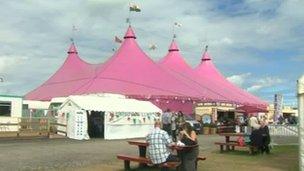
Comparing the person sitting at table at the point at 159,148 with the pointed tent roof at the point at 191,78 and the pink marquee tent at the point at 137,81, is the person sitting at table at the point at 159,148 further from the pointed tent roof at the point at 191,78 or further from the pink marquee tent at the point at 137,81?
the pointed tent roof at the point at 191,78

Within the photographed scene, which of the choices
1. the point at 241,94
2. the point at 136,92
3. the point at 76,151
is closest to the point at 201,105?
the point at 136,92

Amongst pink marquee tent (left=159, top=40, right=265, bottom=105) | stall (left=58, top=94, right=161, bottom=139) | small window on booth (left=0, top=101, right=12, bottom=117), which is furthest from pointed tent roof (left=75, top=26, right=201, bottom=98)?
small window on booth (left=0, top=101, right=12, bottom=117)

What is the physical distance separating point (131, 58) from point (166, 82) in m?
3.96

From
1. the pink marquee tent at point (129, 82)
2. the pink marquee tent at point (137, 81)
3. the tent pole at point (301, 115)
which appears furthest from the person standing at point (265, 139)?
the pink marquee tent at point (129, 82)

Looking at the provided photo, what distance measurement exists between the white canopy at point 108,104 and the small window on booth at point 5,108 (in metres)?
3.81

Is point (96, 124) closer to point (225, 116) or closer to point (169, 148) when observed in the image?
point (225, 116)

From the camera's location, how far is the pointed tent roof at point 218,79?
167ft

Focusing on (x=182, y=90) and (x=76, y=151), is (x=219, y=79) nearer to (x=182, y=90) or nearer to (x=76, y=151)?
(x=182, y=90)

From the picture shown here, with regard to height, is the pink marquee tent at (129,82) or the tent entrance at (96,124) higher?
the pink marquee tent at (129,82)

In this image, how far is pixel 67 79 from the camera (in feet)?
156

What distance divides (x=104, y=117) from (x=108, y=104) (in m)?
0.90

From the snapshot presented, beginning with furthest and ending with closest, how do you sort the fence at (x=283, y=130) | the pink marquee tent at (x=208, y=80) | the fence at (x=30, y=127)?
the pink marquee tent at (x=208, y=80) → the fence at (x=283, y=130) → the fence at (x=30, y=127)

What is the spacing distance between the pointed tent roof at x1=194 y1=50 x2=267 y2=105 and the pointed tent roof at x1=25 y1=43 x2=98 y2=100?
10839 millimetres

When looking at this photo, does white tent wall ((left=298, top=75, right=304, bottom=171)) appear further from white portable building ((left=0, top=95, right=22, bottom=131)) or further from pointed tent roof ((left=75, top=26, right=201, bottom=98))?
pointed tent roof ((left=75, top=26, right=201, bottom=98))
